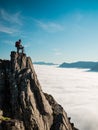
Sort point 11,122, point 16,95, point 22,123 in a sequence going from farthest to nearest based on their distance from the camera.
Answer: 1. point 16,95
2. point 22,123
3. point 11,122

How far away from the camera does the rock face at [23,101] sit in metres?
55.2

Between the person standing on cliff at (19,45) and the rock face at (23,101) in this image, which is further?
the person standing on cliff at (19,45)

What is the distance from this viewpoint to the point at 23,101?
56531 mm

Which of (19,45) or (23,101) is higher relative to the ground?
(19,45)

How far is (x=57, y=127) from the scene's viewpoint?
198ft

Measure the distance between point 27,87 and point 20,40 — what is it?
660 inches

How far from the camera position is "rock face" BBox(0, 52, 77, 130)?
5522cm

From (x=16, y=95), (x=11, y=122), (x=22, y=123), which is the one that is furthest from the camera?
(x=16, y=95)

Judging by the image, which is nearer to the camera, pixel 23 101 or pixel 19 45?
pixel 23 101

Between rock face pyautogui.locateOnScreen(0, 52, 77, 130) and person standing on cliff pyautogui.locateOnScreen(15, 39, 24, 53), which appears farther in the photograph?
person standing on cliff pyautogui.locateOnScreen(15, 39, 24, 53)

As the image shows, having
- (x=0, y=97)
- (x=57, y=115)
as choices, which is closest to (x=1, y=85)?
(x=0, y=97)

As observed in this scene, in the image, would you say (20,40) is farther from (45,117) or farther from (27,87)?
(45,117)

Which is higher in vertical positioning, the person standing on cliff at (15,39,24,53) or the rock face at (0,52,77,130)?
the person standing on cliff at (15,39,24,53)

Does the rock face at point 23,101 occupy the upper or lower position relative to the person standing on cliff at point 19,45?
lower
